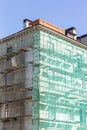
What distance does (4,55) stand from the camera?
36531 millimetres

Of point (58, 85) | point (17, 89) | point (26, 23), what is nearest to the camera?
point (58, 85)

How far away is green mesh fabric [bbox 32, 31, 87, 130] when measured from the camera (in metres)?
32.0

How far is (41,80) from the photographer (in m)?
32.5

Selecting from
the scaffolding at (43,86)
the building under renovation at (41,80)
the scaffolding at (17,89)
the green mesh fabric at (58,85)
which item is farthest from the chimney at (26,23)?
the green mesh fabric at (58,85)

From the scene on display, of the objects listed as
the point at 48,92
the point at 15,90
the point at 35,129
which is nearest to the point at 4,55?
the point at 15,90

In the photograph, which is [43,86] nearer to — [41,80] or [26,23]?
[41,80]

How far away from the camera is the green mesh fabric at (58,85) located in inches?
1261

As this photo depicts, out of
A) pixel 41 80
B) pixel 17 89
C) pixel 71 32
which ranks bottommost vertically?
pixel 17 89

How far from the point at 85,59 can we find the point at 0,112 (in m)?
12.3

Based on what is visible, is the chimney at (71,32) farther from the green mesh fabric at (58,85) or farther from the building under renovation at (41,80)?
the green mesh fabric at (58,85)

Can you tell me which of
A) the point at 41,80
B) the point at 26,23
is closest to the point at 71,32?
the point at 26,23

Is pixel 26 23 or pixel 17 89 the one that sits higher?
pixel 26 23

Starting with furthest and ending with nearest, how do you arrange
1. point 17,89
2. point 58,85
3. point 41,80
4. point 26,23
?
point 26,23
point 17,89
point 58,85
point 41,80

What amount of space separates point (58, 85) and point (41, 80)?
2436 millimetres
